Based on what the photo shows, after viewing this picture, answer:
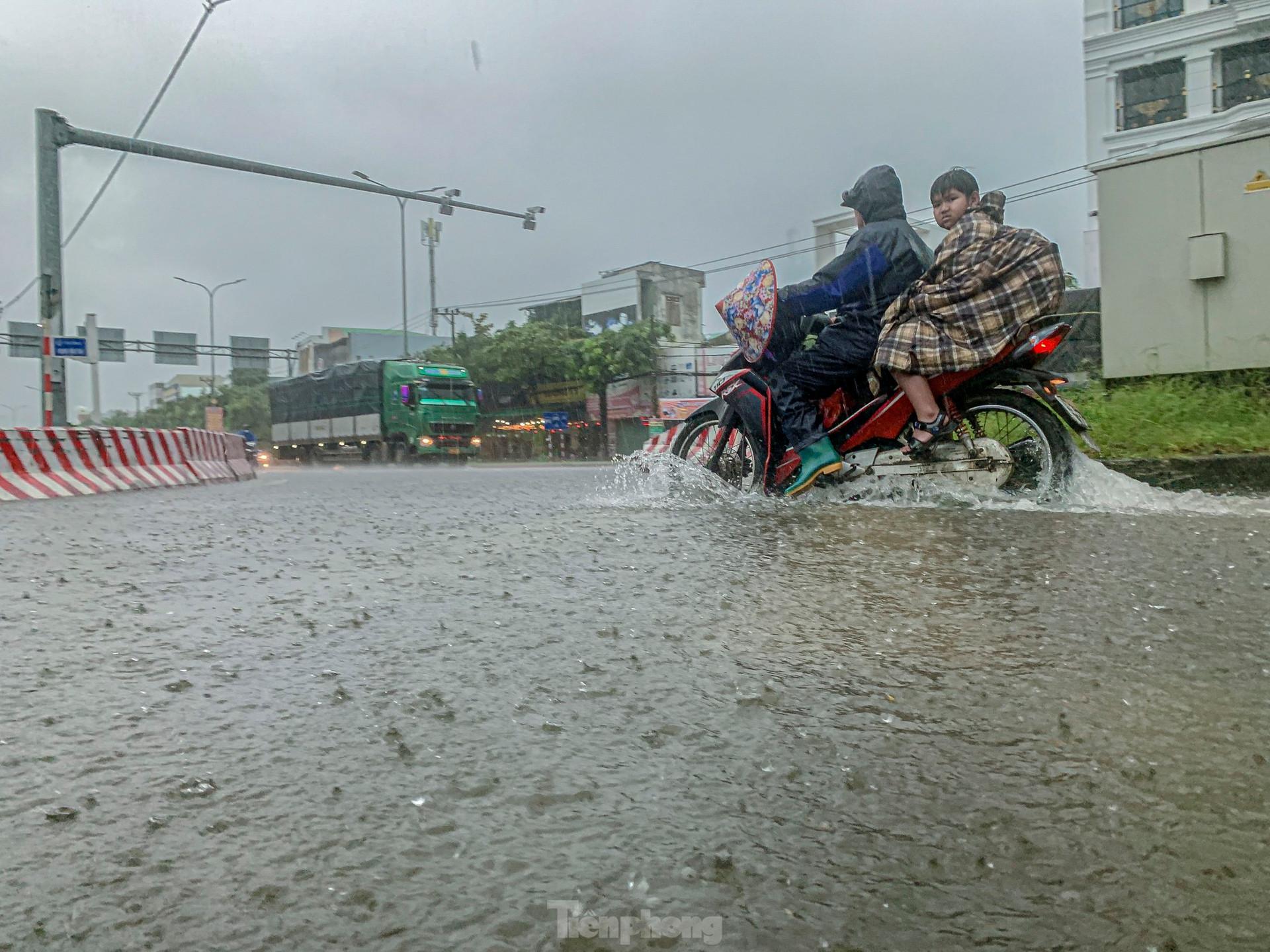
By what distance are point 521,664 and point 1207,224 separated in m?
7.52

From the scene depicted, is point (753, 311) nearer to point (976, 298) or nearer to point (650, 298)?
point (976, 298)

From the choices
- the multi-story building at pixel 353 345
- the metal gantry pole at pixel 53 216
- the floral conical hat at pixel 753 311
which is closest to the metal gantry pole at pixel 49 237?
the metal gantry pole at pixel 53 216

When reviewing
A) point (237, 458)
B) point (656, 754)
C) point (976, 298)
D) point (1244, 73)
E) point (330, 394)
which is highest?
point (1244, 73)

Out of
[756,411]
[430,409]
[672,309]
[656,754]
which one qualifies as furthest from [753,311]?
Result: [672,309]

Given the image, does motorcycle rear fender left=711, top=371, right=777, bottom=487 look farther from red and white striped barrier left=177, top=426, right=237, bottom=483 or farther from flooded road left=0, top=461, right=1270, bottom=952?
red and white striped barrier left=177, top=426, right=237, bottom=483

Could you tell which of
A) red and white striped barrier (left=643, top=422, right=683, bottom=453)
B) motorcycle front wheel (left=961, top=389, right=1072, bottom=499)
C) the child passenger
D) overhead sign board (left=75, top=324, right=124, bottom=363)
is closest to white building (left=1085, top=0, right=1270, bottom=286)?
red and white striped barrier (left=643, top=422, right=683, bottom=453)

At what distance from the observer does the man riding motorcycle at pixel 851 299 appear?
5789mm

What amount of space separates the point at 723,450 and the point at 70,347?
12.3 m

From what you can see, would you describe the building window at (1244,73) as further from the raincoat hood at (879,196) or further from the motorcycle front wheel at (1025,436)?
the motorcycle front wheel at (1025,436)

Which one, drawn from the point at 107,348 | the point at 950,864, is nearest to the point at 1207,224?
the point at 950,864

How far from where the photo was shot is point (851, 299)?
5.89 m

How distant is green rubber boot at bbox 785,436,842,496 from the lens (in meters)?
5.79

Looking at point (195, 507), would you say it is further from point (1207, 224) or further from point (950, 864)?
point (1207, 224)

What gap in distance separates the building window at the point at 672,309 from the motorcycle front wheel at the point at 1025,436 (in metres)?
44.7
